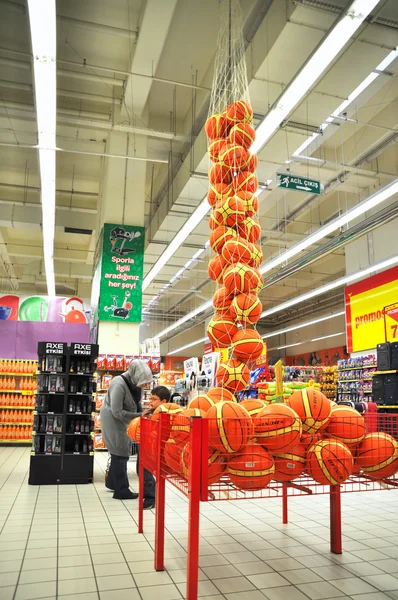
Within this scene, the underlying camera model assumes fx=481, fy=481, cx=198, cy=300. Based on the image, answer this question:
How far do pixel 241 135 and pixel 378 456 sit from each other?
121 inches

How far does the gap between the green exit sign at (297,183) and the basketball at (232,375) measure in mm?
4645

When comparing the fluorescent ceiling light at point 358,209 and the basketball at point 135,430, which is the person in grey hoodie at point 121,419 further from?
the fluorescent ceiling light at point 358,209

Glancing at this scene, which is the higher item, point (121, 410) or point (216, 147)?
point (216, 147)

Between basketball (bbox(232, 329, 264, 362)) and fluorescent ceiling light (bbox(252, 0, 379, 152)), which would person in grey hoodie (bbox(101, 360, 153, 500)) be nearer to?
basketball (bbox(232, 329, 264, 362))

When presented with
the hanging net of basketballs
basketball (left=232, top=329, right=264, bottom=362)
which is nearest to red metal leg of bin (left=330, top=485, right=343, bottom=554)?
the hanging net of basketballs

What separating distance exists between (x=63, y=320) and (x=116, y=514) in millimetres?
11333

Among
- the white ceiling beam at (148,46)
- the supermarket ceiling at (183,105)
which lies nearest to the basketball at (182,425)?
the supermarket ceiling at (183,105)

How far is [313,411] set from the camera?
9.53ft

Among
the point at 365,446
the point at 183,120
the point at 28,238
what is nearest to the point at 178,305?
the point at 28,238

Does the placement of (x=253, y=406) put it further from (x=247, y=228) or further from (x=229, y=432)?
(x=247, y=228)

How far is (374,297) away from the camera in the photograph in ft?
42.5

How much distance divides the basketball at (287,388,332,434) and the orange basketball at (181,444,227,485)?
0.54 meters

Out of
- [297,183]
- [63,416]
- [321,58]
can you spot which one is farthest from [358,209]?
[63,416]

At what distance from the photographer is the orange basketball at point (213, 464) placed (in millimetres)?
2705
